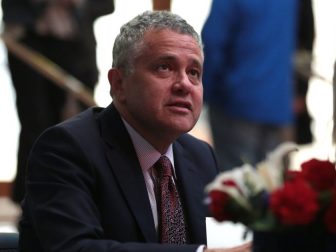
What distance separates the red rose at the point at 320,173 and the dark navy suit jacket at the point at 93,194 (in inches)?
18.9

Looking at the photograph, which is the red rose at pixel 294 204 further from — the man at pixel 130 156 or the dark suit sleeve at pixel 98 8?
the dark suit sleeve at pixel 98 8

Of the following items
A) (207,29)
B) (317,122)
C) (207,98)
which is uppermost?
(207,29)

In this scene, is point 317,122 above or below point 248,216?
below

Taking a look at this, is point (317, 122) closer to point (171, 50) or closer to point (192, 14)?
point (192, 14)

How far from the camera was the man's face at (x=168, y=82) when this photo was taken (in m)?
2.97

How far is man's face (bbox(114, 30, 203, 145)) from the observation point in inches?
117

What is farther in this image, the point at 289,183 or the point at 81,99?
the point at 81,99

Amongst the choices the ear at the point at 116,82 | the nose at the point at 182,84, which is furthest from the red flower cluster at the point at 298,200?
the ear at the point at 116,82

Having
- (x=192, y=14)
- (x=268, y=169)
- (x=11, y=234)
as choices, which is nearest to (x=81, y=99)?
(x=192, y=14)

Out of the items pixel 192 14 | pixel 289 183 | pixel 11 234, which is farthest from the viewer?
pixel 192 14

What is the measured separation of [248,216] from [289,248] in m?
0.10

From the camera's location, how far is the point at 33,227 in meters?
2.97

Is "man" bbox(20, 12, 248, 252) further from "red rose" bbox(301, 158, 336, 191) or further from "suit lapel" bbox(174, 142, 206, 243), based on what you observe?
"red rose" bbox(301, 158, 336, 191)

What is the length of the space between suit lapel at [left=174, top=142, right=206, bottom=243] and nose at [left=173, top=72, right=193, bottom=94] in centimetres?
31
